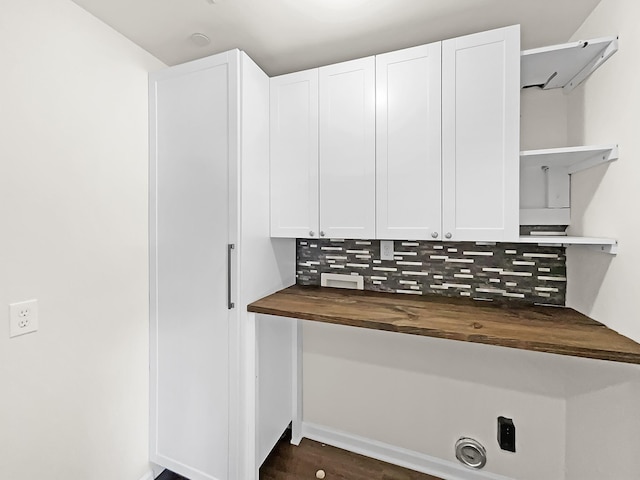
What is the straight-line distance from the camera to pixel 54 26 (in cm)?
120

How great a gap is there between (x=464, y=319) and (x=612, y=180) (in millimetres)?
815

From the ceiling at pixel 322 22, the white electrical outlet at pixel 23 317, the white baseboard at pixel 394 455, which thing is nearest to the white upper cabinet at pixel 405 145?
the ceiling at pixel 322 22

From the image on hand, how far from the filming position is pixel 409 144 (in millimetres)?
1455

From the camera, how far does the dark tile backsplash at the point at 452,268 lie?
5.08 feet

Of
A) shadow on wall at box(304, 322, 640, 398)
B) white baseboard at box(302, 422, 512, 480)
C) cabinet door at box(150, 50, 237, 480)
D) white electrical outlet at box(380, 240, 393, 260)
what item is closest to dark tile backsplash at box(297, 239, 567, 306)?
white electrical outlet at box(380, 240, 393, 260)

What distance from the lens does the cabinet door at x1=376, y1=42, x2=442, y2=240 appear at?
141 centimetres

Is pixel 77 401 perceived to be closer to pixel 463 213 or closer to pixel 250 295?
pixel 250 295

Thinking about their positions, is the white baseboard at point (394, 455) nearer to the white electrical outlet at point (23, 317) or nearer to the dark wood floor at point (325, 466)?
the dark wood floor at point (325, 466)

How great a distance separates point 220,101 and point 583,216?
184cm

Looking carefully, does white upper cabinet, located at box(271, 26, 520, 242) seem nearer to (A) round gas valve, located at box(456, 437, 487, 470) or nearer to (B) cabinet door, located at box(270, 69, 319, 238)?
(B) cabinet door, located at box(270, 69, 319, 238)

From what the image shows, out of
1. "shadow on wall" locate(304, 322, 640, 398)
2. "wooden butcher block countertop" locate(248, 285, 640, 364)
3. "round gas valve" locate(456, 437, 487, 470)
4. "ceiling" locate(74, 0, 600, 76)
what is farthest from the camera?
"round gas valve" locate(456, 437, 487, 470)

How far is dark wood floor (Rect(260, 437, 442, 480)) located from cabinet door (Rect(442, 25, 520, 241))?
4.79 ft

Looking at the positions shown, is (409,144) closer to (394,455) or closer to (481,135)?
(481,135)

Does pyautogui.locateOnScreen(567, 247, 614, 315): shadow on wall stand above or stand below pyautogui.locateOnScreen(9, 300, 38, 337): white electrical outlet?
above
